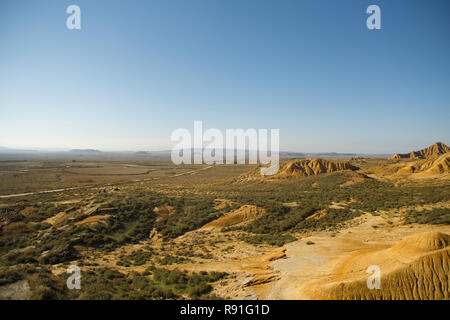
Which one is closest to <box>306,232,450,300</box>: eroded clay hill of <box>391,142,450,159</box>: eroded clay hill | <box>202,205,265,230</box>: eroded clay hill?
<box>202,205,265,230</box>: eroded clay hill

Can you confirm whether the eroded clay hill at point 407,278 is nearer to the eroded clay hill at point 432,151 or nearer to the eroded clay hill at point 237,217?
the eroded clay hill at point 237,217

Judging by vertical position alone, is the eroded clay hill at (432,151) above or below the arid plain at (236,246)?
above

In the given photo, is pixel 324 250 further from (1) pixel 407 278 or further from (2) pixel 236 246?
(2) pixel 236 246

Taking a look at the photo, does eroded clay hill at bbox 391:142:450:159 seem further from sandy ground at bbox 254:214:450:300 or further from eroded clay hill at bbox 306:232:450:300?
eroded clay hill at bbox 306:232:450:300

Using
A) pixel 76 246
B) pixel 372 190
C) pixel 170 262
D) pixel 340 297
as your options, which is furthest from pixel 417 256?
pixel 372 190

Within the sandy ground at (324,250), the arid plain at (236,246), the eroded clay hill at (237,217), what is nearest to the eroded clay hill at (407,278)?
the arid plain at (236,246)

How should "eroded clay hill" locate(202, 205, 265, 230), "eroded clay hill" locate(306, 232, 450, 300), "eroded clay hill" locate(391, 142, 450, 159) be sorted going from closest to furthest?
1. "eroded clay hill" locate(306, 232, 450, 300)
2. "eroded clay hill" locate(202, 205, 265, 230)
3. "eroded clay hill" locate(391, 142, 450, 159)

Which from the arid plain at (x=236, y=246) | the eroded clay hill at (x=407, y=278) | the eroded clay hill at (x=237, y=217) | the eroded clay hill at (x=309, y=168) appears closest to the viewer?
the eroded clay hill at (x=407, y=278)

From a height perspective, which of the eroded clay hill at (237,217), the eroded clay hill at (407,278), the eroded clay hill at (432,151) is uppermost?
the eroded clay hill at (432,151)

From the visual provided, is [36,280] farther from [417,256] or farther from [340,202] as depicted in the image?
[340,202]
